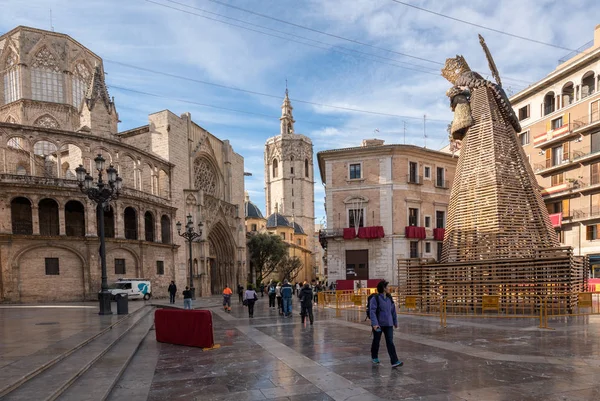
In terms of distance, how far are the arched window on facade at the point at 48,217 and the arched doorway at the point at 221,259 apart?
16258 millimetres

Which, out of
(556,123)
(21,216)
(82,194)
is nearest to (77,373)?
(82,194)

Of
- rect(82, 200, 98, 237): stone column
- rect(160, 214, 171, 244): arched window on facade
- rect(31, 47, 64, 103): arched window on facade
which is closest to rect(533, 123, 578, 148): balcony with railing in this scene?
rect(160, 214, 171, 244): arched window on facade

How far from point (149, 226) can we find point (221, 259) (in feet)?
37.5

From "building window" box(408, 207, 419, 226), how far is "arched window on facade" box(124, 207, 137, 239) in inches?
900

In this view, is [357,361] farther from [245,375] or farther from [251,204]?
[251,204]

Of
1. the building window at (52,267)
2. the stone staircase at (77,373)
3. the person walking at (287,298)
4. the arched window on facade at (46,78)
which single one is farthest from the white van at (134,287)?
the arched window on facade at (46,78)

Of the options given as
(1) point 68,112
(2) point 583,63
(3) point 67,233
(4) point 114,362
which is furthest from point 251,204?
(4) point 114,362

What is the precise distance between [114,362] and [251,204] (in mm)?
71197

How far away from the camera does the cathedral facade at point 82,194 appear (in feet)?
86.9

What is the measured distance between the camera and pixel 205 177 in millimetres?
43812

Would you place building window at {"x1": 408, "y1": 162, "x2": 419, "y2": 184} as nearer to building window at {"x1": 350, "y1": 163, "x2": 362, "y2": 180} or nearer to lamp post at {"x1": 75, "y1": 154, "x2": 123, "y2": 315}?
building window at {"x1": 350, "y1": 163, "x2": 362, "y2": 180}

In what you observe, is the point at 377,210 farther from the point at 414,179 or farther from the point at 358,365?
the point at 358,365

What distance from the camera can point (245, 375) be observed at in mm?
6887

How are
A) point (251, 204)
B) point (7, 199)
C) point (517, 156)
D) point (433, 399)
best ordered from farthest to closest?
point (251, 204) < point (7, 199) < point (517, 156) < point (433, 399)
